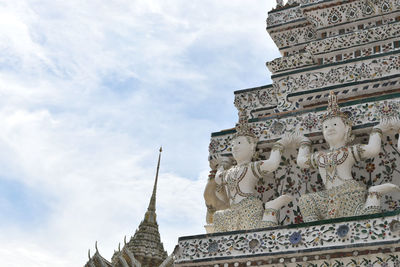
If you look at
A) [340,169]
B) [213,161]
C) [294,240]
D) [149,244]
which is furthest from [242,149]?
[149,244]

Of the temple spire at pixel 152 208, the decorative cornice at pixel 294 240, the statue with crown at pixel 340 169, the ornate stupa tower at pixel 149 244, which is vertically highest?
the temple spire at pixel 152 208

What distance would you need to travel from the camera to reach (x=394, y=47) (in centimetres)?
1003

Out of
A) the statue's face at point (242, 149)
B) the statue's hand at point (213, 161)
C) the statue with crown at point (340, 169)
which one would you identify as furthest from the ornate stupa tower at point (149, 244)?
the statue with crown at point (340, 169)

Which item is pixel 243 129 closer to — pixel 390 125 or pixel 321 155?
pixel 321 155

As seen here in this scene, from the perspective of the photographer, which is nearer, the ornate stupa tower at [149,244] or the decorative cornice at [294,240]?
the decorative cornice at [294,240]

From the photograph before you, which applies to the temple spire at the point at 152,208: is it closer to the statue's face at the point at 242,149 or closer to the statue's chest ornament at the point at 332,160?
the statue's face at the point at 242,149

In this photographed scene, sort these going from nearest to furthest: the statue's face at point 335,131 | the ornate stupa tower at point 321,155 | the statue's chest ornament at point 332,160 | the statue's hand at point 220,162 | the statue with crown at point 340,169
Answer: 1. the ornate stupa tower at point 321,155
2. the statue with crown at point 340,169
3. the statue's chest ornament at point 332,160
4. the statue's face at point 335,131
5. the statue's hand at point 220,162

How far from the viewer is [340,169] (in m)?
7.39

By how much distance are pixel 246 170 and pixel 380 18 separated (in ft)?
15.6

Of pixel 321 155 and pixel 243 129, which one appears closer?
pixel 321 155

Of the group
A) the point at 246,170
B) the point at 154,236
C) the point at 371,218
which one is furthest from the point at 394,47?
the point at 154,236

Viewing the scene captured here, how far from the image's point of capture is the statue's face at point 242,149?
8203 mm

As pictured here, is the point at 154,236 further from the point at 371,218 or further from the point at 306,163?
the point at 371,218

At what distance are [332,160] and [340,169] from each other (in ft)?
0.49
